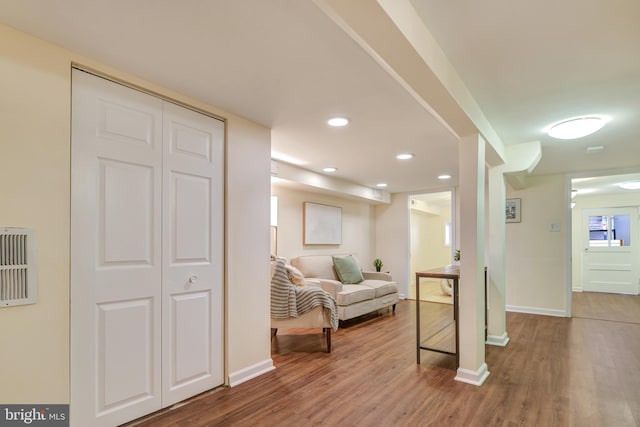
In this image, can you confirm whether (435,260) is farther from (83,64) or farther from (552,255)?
(83,64)

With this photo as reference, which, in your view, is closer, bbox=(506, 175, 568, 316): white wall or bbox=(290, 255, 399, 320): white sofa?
bbox=(290, 255, 399, 320): white sofa

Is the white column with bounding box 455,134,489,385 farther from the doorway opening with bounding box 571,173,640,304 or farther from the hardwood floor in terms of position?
the doorway opening with bounding box 571,173,640,304

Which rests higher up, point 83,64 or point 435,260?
point 83,64

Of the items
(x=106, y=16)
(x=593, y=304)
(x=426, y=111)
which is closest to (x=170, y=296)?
(x=106, y=16)

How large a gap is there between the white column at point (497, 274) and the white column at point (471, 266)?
0.96 metres

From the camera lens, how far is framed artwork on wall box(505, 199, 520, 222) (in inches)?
207

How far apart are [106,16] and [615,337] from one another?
544cm

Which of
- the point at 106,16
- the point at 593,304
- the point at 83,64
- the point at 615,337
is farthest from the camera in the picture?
the point at 593,304

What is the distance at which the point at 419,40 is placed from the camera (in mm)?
1547

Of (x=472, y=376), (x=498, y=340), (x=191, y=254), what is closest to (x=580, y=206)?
(x=498, y=340)

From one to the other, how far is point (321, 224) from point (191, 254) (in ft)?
10.8

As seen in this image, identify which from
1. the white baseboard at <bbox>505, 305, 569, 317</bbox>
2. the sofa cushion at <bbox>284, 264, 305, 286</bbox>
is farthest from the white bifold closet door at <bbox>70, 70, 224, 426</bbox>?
the white baseboard at <bbox>505, 305, 569, 317</bbox>

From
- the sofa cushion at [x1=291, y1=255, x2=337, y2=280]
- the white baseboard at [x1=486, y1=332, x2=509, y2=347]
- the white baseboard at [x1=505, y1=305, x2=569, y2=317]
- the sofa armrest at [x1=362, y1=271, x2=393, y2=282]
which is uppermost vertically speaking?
the sofa cushion at [x1=291, y1=255, x2=337, y2=280]

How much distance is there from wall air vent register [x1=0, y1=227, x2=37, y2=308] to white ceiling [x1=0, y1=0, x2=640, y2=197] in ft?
3.18
